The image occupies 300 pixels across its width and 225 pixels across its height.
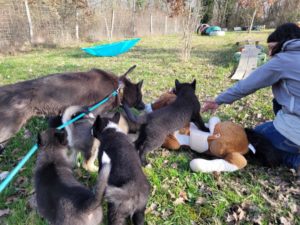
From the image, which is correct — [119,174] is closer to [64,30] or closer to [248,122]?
[248,122]

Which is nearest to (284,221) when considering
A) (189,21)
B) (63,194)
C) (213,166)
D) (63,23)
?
(213,166)

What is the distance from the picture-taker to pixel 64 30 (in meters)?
16.0

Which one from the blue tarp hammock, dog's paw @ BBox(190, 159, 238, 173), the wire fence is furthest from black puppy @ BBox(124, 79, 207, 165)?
the wire fence

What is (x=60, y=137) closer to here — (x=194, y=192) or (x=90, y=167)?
(x=90, y=167)

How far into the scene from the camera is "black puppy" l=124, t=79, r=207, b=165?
3320 mm

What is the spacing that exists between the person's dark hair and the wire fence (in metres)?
12.9

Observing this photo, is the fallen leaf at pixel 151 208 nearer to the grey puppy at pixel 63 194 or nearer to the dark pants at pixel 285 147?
the grey puppy at pixel 63 194

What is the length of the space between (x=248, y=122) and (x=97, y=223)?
319 centimetres

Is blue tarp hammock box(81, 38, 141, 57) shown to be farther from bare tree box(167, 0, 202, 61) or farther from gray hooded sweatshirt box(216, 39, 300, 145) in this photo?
gray hooded sweatshirt box(216, 39, 300, 145)

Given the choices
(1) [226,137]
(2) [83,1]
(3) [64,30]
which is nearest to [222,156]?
(1) [226,137]

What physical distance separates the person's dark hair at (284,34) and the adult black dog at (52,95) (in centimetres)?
245

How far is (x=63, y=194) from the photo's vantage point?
2.13 meters

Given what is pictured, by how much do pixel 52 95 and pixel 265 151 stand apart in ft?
9.90

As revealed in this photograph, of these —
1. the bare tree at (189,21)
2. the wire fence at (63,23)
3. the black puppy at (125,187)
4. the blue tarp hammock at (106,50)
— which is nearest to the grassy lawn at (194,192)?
the black puppy at (125,187)
